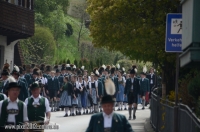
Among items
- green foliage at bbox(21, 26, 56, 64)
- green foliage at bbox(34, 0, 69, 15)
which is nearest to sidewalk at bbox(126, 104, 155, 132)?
green foliage at bbox(21, 26, 56, 64)

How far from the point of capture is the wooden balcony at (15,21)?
3788cm

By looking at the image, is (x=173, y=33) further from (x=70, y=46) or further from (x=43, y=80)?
(x=70, y=46)

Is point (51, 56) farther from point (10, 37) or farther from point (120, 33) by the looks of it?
point (120, 33)

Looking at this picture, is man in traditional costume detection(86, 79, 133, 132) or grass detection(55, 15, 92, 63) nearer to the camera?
man in traditional costume detection(86, 79, 133, 132)

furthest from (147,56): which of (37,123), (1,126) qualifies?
(1,126)

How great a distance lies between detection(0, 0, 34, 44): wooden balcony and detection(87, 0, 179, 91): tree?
14168mm

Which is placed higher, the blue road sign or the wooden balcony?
the wooden balcony

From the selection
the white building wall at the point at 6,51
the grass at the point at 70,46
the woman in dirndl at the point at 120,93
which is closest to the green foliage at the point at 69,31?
the grass at the point at 70,46

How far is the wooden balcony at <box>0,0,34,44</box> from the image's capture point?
3788cm

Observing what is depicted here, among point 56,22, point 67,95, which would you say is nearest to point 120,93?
point 67,95

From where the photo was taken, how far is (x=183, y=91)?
2036 cm

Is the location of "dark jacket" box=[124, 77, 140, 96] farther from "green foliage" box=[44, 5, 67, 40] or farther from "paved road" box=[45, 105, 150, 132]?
"green foliage" box=[44, 5, 67, 40]

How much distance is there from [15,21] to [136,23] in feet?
58.2

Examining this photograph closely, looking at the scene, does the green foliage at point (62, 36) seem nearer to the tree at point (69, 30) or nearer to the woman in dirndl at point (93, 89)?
the tree at point (69, 30)
